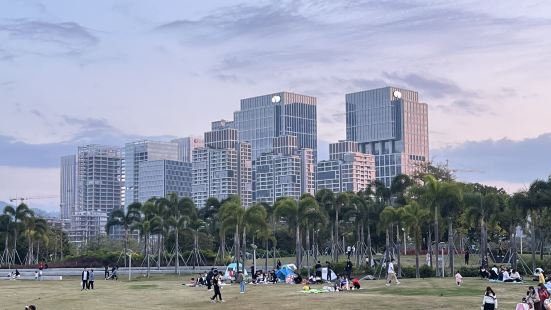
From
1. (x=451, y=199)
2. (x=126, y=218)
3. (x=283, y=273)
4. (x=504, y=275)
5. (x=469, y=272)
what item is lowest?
(x=469, y=272)

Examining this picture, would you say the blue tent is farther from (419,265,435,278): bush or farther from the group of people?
the group of people

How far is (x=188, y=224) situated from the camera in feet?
350

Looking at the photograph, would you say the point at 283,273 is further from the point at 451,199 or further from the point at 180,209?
the point at 180,209

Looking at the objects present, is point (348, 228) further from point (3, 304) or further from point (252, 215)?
point (3, 304)

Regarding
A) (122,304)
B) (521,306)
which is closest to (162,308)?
A: (122,304)

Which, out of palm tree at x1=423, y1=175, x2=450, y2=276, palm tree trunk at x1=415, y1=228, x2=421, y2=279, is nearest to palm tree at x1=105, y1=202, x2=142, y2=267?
palm tree trunk at x1=415, y1=228, x2=421, y2=279

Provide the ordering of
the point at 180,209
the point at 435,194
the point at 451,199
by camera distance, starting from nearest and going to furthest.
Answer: the point at 435,194 → the point at 451,199 → the point at 180,209

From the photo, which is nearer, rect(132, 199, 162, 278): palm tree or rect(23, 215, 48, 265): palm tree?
rect(132, 199, 162, 278): palm tree

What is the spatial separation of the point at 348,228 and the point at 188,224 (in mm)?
28482

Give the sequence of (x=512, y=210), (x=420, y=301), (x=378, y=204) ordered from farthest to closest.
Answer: (x=378, y=204)
(x=512, y=210)
(x=420, y=301)

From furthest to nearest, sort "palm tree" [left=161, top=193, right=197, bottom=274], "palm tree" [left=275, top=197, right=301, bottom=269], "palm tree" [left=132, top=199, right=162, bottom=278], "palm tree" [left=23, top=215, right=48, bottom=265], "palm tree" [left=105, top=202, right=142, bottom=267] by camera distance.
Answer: "palm tree" [left=23, top=215, right=48, bottom=265] < "palm tree" [left=161, top=193, right=197, bottom=274] < "palm tree" [left=105, top=202, right=142, bottom=267] < "palm tree" [left=132, top=199, right=162, bottom=278] < "palm tree" [left=275, top=197, right=301, bottom=269]

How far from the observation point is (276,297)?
5053cm

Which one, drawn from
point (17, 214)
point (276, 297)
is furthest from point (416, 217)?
point (17, 214)

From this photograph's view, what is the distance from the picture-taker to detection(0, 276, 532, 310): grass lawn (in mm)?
43469
